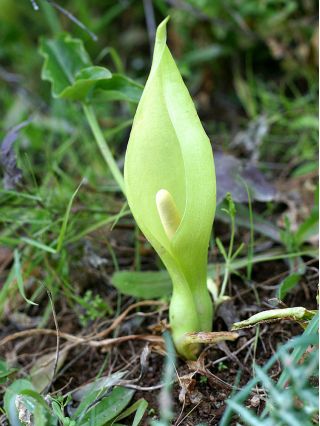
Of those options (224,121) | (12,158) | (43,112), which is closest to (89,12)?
(43,112)

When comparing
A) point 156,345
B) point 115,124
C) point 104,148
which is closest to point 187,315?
point 156,345

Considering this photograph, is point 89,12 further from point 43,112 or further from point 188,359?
point 188,359

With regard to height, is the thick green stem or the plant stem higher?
the plant stem

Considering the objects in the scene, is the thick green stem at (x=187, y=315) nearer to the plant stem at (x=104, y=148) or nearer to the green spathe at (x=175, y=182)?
the green spathe at (x=175, y=182)

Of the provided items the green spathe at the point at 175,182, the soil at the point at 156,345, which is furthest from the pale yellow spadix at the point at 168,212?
the soil at the point at 156,345

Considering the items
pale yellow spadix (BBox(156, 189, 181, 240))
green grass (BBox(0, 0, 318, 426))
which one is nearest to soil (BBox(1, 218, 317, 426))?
green grass (BBox(0, 0, 318, 426))

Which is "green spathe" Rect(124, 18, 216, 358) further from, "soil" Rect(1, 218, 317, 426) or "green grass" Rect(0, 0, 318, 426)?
"green grass" Rect(0, 0, 318, 426)

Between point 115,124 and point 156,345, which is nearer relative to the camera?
point 156,345

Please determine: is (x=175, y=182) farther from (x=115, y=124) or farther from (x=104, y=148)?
(x=115, y=124)
